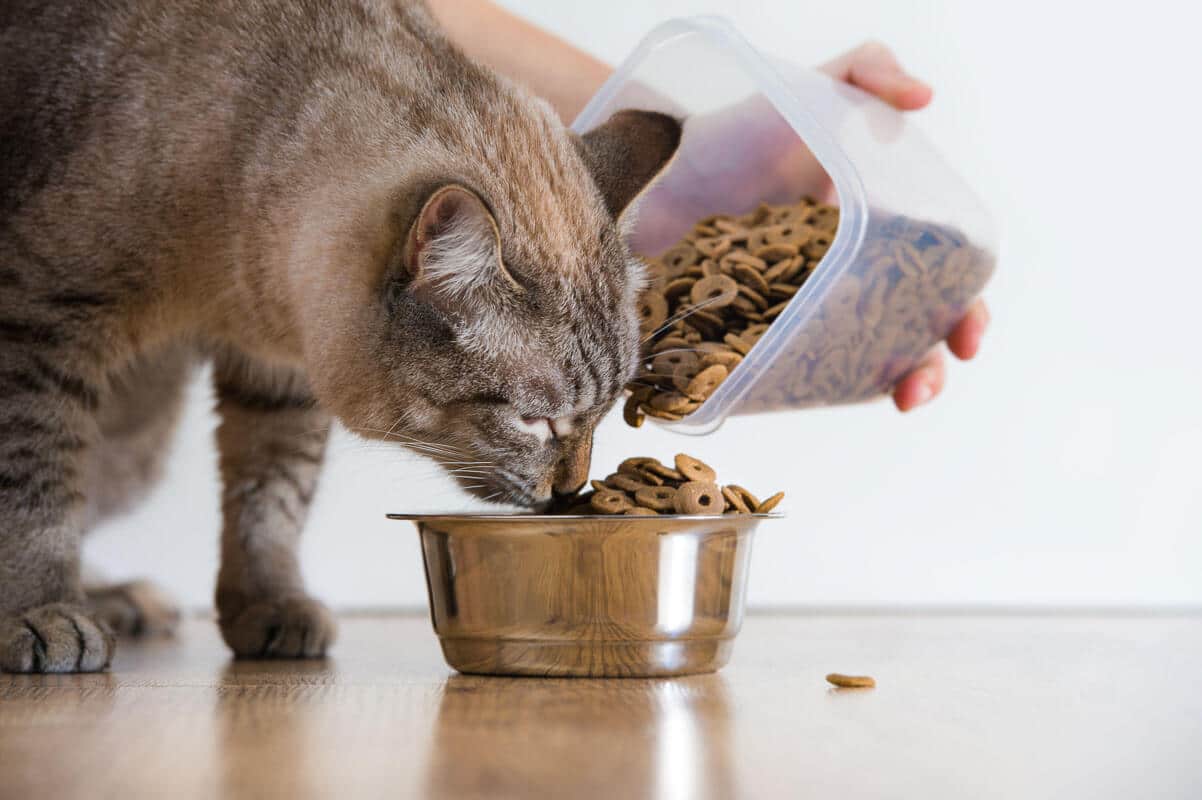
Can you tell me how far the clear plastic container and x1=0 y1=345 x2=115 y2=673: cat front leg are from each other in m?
0.76

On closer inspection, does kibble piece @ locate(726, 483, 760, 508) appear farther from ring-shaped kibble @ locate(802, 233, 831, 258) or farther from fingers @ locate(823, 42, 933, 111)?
fingers @ locate(823, 42, 933, 111)

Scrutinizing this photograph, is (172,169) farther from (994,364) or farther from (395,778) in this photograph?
(994,364)

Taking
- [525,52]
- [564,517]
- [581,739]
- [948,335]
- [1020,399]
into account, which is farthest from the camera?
[1020,399]

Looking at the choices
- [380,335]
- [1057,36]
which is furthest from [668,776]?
[1057,36]

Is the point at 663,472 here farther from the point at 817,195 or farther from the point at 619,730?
the point at 817,195

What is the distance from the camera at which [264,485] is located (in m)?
1.91

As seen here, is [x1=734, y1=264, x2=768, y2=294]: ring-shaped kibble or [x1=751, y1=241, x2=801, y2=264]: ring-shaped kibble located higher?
[x1=751, y1=241, x2=801, y2=264]: ring-shaped kibble

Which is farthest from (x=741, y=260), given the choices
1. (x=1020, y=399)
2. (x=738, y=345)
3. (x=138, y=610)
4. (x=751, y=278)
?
(x=1020, y=399)

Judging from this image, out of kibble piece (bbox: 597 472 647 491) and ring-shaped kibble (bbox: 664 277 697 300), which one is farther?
ring-shaped kibble (bbox: 664 277 697 300)

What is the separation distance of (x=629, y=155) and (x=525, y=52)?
2.09 ft

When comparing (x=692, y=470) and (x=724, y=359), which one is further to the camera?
(x=724, y=359)

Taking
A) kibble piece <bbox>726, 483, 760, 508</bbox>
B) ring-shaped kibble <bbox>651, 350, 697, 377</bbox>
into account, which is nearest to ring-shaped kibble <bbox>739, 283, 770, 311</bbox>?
ring-shaped kibble <bbox>651, 350, 697, 377</bbox>

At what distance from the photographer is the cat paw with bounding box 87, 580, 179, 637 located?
203 cm

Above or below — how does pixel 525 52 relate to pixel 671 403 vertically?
above
